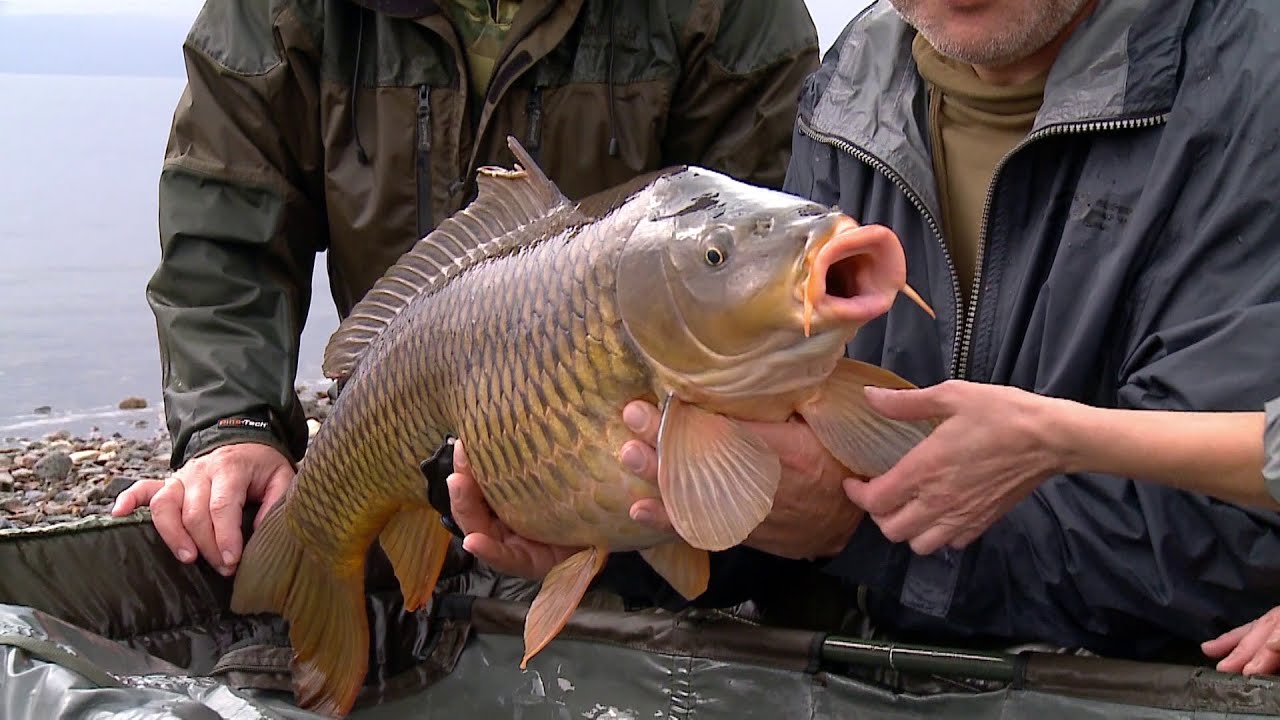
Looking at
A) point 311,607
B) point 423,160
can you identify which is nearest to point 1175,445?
point 311,607

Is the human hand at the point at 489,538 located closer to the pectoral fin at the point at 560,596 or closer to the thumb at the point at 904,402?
the pectoral fin at the point at 560,596

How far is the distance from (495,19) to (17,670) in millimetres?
1237

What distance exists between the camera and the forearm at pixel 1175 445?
116 cm

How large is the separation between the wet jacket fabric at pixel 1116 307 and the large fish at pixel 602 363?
259mm

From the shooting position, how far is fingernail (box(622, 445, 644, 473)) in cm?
120

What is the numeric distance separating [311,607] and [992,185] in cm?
92

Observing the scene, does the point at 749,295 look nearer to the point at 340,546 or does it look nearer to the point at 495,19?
the point at 340,546

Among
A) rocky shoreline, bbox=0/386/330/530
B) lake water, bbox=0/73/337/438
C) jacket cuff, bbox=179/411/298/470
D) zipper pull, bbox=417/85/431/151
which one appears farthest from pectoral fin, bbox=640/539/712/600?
lake water, bbox=0/73/337/438

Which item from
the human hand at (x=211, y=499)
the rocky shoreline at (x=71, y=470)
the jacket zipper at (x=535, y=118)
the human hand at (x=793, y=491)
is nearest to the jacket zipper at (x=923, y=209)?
the human hand at (x=793, y=491)

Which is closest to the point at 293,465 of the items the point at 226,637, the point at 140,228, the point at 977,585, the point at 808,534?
the point at 226,637

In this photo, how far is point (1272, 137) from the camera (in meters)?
1.29

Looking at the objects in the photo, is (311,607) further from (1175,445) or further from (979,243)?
(1175,445)

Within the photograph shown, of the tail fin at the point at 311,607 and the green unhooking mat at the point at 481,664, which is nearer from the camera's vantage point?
the green unhooking mat at the point at 481,664

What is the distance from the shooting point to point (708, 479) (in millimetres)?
1173
